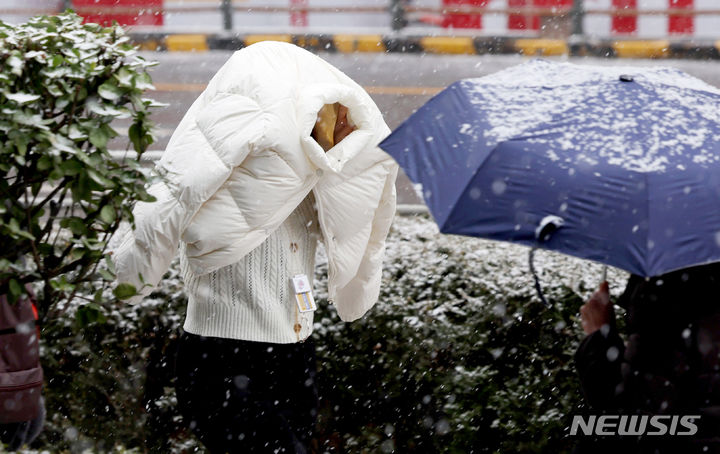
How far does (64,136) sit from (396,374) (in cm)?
225

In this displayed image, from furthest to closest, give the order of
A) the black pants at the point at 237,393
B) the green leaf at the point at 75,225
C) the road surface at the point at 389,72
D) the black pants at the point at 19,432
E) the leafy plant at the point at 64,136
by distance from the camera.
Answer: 1. the road surface at the point at 389,72
2. the black pants at the point at 19,432
3. the black pants at the point at 237,393
4. the green leaf at the point at 75,225
5. the leafy plant at the point at 64,136

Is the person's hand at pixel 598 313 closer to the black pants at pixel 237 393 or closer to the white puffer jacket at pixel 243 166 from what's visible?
the white puffer jacket at pixel 243 166

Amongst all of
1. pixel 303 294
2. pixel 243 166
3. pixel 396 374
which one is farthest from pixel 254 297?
pixel 396 374

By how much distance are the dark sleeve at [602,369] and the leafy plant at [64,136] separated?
1373 millimetres

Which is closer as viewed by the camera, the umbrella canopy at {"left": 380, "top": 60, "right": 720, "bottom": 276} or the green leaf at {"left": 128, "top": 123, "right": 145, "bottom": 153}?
the umbrella canopy at {"left": 380, "top": 60, "right": 720, "bottom": 276}

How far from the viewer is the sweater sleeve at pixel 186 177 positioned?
326cm

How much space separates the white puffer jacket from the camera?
10.8 ft

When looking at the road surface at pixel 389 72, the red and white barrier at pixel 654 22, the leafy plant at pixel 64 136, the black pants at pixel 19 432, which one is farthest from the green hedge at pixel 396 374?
the red and white barrier at pixel 654 22

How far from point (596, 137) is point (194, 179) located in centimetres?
122

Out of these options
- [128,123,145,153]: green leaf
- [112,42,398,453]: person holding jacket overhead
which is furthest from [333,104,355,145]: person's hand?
[128,123,145,153]: green leaf

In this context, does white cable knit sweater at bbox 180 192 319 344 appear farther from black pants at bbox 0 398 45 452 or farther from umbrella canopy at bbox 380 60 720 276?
black pants at bbox 0 398 45 452

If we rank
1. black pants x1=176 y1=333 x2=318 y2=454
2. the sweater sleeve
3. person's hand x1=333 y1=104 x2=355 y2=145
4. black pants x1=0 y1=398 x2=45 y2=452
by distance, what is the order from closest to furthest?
the sweater sleeve
black pants x1=176 y1=333 x2=318 y2=454
person's hand x1=333 y1=104 x2=355 y2=145
black pants x1=0 y1=398 x2=45 y2=452

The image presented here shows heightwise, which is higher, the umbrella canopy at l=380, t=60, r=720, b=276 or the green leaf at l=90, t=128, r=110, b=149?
the green leaf at l=90, t=128, r=110, b=149

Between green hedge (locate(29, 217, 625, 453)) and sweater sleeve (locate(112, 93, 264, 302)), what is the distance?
4.53 feet
